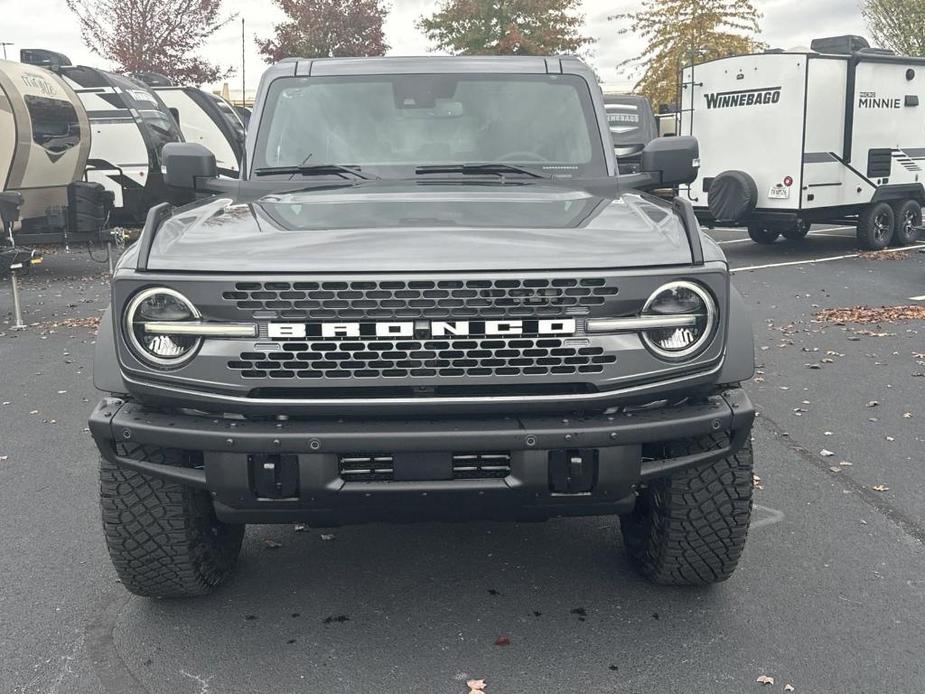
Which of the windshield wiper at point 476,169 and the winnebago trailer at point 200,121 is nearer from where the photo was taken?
the windshield wiper at point 476,169

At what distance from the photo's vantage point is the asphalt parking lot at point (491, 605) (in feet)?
10.1

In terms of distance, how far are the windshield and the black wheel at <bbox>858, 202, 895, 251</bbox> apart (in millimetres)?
12088

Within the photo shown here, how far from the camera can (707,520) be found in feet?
10.7

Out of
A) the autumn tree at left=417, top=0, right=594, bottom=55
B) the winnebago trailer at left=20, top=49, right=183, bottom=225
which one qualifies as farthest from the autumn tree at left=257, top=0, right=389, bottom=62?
the winnebago trailer at left=20, top=49, right=183, bottom=225

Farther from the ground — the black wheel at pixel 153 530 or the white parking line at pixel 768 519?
the black wheel at pixel 153 530

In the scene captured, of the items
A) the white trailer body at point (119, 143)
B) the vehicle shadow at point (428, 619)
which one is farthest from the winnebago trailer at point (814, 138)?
the vehicle shadow at point (428, 619)

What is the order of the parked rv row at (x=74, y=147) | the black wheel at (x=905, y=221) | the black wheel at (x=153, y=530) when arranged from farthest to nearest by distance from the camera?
the black wheel at (x=905, y=221) → the parked rv row at (x=74, y=147) → the black wheel at (x=153, y=530)

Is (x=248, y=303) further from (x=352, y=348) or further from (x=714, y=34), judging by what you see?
(x=714, y=34)

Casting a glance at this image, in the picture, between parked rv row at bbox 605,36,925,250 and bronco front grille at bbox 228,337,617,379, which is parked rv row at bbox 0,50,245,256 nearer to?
parked rv row at bbox 605,36,925,250

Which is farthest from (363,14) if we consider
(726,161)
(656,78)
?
(726,161)

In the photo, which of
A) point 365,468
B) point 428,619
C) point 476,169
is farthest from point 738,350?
point 476,169

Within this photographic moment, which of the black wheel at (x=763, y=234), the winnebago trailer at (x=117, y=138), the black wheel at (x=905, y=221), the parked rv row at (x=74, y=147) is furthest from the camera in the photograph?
the black wheel at (x=763, y=234)

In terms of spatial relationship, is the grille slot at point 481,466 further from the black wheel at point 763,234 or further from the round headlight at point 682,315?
the black wheel at point 763,234

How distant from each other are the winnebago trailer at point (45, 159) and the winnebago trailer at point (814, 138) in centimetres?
917
